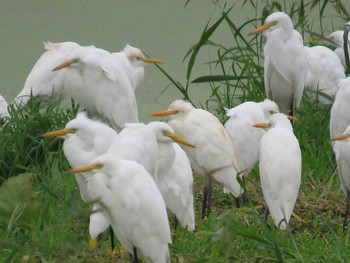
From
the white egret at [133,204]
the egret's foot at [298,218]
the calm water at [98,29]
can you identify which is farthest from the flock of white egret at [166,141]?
the calm water at [98,29]

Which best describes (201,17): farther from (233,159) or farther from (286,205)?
(286,205)

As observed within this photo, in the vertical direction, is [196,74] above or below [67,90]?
below

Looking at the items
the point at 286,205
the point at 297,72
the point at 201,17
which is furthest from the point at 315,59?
the point at 286,205

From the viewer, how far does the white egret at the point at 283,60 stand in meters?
7.14

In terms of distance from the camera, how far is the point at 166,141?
526cm

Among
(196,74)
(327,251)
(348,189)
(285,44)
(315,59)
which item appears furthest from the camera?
(196,74)

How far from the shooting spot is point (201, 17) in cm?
904

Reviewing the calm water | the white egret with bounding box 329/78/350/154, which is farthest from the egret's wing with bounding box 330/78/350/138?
the calm water

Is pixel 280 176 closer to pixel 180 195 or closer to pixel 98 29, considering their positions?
pixel 180 195

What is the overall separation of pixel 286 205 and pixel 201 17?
406 cm

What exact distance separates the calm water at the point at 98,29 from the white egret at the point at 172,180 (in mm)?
3172

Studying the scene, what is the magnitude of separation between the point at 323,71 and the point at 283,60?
565mm

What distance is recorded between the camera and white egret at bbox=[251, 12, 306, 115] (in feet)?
23.4

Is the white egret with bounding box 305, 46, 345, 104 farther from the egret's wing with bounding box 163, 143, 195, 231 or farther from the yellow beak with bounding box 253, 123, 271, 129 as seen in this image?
the egret's wing with bounding box 163, 143, 195, 231
